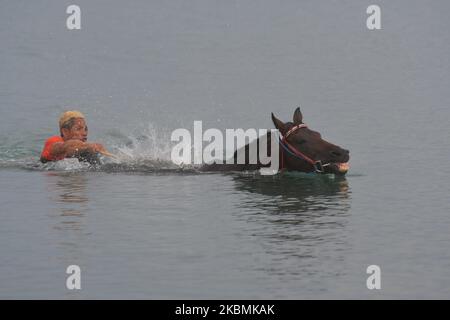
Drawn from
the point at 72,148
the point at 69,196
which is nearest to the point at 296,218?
the point at 69,196

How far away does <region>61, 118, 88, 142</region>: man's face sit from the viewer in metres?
26.5

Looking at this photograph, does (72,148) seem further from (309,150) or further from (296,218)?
(296,218)

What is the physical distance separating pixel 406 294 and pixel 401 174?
11.3 metres

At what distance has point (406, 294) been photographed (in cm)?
1501

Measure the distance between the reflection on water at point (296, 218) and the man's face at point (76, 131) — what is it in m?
4.11

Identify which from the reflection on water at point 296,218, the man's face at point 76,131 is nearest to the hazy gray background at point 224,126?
the reflection on water at point 296,218

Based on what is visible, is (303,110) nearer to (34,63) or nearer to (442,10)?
(34,63)

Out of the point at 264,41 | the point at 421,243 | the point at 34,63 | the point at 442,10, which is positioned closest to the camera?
the point at 421,243

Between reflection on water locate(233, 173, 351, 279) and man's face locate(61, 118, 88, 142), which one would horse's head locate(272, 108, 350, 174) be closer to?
reflection on water locate(233, 173, 351, 279)

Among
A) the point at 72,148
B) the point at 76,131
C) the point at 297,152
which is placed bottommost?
the point at 72,148

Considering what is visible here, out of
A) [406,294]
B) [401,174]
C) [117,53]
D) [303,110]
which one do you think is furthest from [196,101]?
[406,294]

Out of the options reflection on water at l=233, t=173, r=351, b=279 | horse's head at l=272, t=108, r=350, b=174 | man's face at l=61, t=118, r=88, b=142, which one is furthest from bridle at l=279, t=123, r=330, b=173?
man's face at l=61, t=118, r=88, b=142

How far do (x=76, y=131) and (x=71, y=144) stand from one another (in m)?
0.40

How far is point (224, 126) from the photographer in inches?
1415
